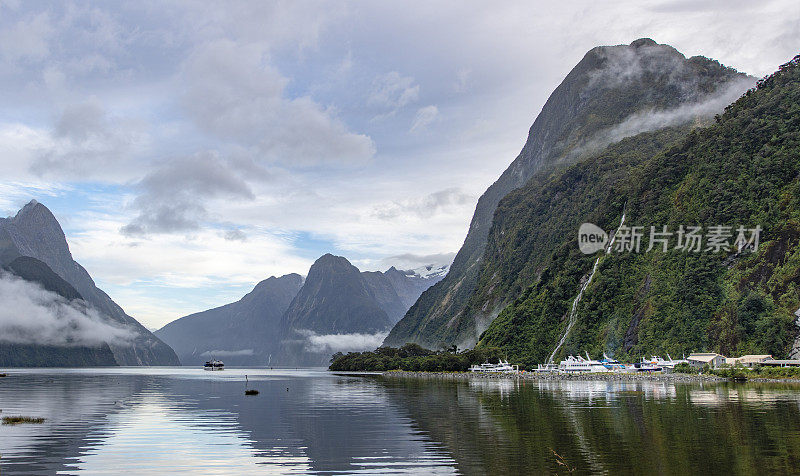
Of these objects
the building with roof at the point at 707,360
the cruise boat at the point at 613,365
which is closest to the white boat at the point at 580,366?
the cruise boat at the point at 613,365

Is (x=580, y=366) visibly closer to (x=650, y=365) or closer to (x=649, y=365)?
→ (x=649, y=365)

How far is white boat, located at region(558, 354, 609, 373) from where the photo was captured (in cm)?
17425

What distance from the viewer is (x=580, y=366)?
180375mm

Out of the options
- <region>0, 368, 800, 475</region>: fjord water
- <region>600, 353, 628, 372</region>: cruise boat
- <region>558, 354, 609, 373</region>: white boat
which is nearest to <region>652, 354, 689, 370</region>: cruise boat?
<region>600, 353, 628, 372</region>: cruise boat

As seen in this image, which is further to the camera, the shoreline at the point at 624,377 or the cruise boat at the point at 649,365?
the cruise boat at the point at 649,365

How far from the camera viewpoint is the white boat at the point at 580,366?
174 m

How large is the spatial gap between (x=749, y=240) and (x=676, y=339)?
32068mm

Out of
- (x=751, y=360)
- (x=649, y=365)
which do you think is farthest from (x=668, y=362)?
(x=751, y=360)

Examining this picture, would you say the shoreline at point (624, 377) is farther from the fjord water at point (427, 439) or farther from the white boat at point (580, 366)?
the fjord water at point (427, 439)

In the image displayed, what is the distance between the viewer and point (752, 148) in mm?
193125

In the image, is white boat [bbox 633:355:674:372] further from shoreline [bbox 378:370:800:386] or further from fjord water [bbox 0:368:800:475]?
fjord water [bbox 0:368:800:475]

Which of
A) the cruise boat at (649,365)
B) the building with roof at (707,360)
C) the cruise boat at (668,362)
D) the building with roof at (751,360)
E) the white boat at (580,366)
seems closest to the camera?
the building with roof at (751,360)

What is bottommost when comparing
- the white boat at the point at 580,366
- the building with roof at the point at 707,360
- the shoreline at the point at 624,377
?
the shoreline at the point at 624,377

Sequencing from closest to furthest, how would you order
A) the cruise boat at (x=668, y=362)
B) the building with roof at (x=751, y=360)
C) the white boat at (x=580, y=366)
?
the building with roof at (x=751, y=360) < the cruise boat at (x=668, y=362) < the white boat at (x=580, y=366)
